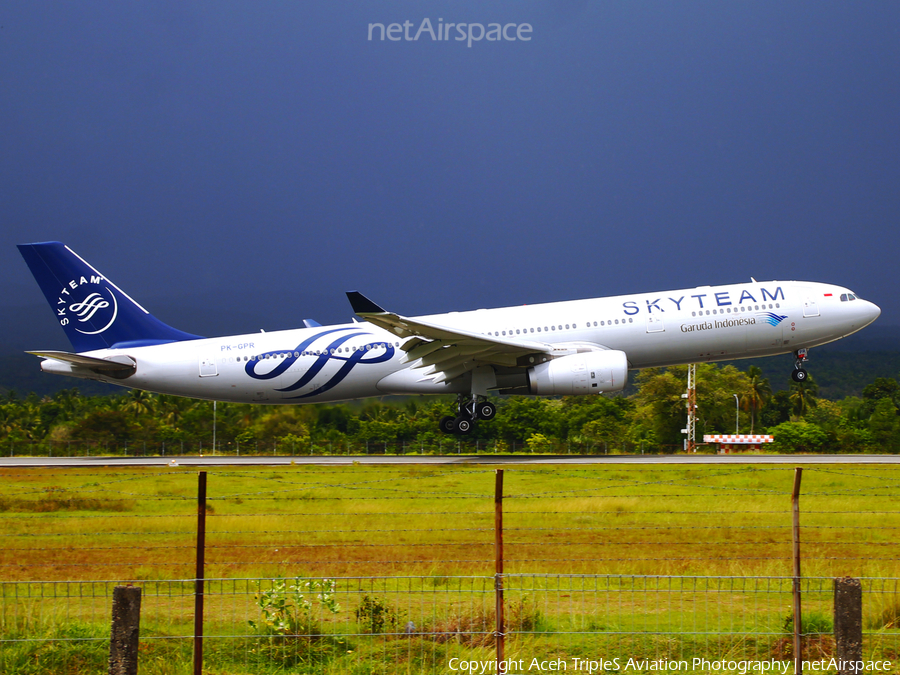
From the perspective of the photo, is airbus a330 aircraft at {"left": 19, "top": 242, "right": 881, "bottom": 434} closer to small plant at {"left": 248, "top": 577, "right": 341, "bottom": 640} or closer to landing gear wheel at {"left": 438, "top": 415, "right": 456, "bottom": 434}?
landing gear wheel at {"left": 438, "top": 415, "right": 456, "bottom": 434}

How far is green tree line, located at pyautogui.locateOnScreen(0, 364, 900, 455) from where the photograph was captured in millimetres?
32562

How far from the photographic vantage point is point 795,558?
7211 mm

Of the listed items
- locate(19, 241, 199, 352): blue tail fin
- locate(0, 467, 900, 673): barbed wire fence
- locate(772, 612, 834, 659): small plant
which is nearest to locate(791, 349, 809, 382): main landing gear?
locate(0, 467, 900, 673): barbed wire fence

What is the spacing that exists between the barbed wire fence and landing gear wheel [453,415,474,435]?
11497mm

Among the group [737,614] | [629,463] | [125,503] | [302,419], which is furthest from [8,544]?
[302,419]

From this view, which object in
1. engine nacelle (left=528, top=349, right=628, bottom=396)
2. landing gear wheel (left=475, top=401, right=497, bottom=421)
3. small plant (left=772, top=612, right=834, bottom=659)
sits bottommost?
small plant (left=772, top=612, right=834, bottom=659)

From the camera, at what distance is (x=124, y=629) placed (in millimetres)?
6238

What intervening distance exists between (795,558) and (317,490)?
13.3 meters

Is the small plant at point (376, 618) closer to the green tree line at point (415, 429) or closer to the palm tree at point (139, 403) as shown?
the green tree line at point (415, 429)

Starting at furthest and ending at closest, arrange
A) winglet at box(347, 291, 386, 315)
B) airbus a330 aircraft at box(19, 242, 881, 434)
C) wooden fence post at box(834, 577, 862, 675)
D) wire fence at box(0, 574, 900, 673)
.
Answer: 1. airbus a330 aircraft at box(19, 242, 881, 434)
2. winglet at box(347, 291, 386, 315)
3. wire fence at box(0, 574, 900, 673)
4. wooden fence post at box(834, 577, 862, 675)

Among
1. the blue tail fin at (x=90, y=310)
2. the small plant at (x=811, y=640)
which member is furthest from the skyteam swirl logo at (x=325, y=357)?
the small plant at (x=811, y=640)

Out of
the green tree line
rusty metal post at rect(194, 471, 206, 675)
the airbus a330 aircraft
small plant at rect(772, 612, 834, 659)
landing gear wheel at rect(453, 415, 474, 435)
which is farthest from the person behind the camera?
the green tree line

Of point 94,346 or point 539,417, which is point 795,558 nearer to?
point 94,346

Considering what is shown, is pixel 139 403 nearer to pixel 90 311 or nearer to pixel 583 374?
pixel 90 311
